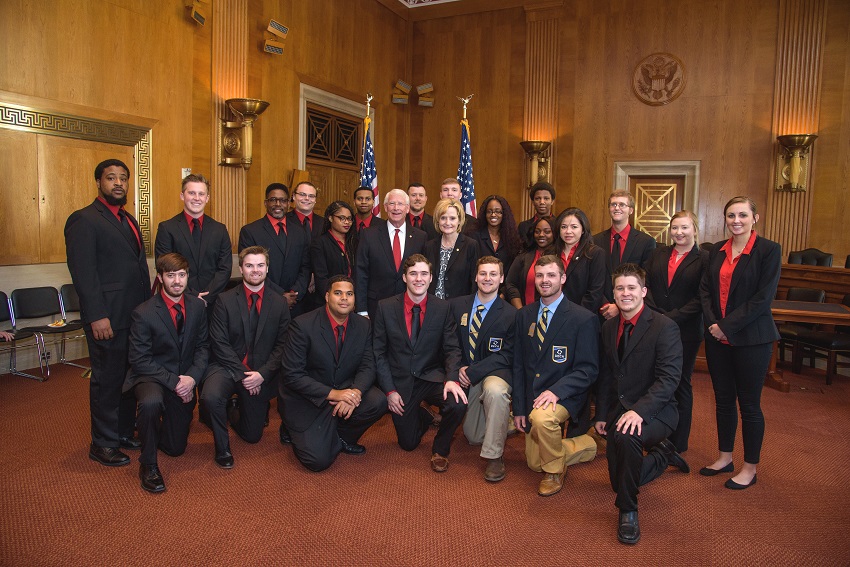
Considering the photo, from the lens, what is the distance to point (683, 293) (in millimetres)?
3869

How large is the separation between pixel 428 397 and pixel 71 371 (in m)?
3.73

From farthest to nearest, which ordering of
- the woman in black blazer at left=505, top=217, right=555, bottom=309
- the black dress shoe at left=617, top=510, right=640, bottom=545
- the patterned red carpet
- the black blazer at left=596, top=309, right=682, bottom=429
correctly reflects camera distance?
the woman in black blazer at left=505, top=217, right=555, bottom=309
the black blazer at left=596, top=309, right=682, bottom=429
the black dress shoe at left=617, top=510, right=640, bottom=545
the patterned red carpet

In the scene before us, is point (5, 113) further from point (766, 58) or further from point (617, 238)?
point (766, 58)

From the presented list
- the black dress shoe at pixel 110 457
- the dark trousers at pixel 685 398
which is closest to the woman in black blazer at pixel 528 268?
the dark trousers at pixel 685 398

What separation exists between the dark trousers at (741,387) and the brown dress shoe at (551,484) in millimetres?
1006

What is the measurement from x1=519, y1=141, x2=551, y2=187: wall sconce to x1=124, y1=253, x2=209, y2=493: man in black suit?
6.62 meters

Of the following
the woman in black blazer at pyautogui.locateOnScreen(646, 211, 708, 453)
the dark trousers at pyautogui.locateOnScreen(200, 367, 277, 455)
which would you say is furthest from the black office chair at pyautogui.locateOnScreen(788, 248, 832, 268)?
the dark trousers at pyautogui.locateOnScreen(200, 367, 277, 455)

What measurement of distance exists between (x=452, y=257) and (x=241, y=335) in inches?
60.3

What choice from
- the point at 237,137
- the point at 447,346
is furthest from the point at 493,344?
the point at 237,137

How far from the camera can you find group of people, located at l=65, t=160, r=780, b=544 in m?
3.29

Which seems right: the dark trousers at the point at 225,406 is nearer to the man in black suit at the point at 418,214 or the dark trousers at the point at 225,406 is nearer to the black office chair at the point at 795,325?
the man in black suit at the point at 418,214

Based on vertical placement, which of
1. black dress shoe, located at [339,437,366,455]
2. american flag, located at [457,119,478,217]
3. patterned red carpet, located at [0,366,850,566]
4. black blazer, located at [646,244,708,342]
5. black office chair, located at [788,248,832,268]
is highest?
american flag, located at [457,119,478,217]

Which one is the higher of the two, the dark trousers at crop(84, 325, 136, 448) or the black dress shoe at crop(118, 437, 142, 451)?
the dark trousers at crop(84, 325, 136, 448)

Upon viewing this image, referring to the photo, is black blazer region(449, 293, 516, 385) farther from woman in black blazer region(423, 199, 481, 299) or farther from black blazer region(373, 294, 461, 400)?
woman in black blazer region(423, 199, 481, 299)
